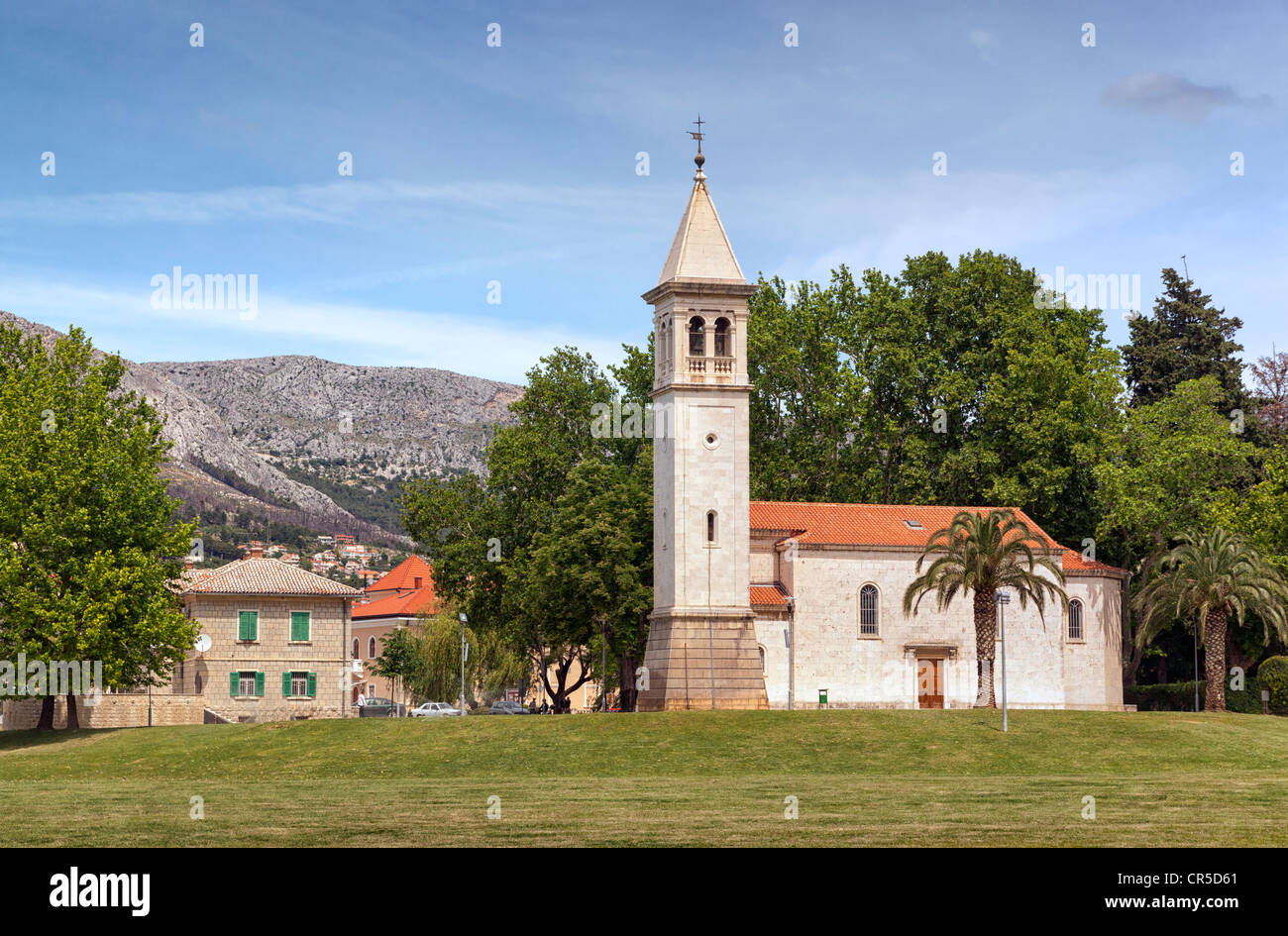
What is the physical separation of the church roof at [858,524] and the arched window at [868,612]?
6.58 feet

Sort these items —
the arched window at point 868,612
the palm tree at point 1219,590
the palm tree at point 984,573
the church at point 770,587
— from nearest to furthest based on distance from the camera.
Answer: the palm tree at point 984,573 → the church at point 770,587 → the palm tree at point 1219,590 → the arched window at point 868,612

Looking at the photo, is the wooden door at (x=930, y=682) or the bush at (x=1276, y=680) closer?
the wooden door at (x=930, y=682)

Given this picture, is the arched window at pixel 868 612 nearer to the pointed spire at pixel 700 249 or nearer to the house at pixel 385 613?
the pointed spire at pixel 700 249

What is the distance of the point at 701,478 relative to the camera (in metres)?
58.2

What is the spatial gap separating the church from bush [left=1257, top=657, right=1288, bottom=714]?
6.08 metres

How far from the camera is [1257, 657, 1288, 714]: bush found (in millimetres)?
64062

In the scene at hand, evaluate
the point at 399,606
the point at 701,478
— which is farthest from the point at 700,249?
the point at 399,606

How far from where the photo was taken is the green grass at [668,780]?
22875mm

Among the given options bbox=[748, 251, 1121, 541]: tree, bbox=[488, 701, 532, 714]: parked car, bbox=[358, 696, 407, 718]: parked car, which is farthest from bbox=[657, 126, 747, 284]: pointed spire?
bbox=[358, 696, 407, 718]: parked car

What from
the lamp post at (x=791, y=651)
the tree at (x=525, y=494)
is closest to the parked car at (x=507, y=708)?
the tree at (x=525, y=494)

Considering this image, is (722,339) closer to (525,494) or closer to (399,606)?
(525,494)

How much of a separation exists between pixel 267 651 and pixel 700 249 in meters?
31.6
